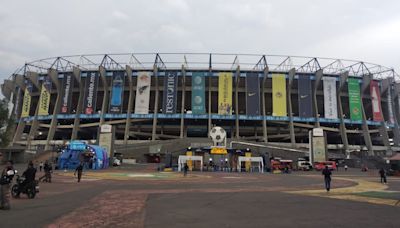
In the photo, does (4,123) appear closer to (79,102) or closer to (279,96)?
(79,102)

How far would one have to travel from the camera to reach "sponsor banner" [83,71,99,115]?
8425cm

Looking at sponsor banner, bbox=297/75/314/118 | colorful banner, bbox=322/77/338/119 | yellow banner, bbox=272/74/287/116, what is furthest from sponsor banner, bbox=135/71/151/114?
colorful banner, bbox=322/77/338/119

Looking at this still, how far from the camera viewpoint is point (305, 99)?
Answer: 3300 inches

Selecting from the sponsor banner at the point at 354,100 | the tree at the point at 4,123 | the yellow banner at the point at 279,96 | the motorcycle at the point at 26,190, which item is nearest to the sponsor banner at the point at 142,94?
the yellow banner at the point at 279,96

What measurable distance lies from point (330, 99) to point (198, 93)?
33.3 metres

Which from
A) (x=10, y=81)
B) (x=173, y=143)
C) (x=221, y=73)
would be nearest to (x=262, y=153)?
(x=173, y=143)

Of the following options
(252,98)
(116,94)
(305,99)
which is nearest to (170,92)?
(116,94)

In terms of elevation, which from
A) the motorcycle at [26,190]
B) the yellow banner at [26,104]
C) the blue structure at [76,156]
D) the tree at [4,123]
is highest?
the yellow banner at [26,104]

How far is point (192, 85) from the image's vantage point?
8344 cm

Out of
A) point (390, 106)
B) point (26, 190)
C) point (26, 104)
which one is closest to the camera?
point (26, 190)

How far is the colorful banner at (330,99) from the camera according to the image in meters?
83.7

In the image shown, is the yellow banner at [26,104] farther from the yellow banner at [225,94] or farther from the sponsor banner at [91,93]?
the yellow banner at [225,94]

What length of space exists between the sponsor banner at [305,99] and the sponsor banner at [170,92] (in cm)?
3130

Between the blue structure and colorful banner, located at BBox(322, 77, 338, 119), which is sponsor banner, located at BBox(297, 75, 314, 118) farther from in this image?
the blue structure
